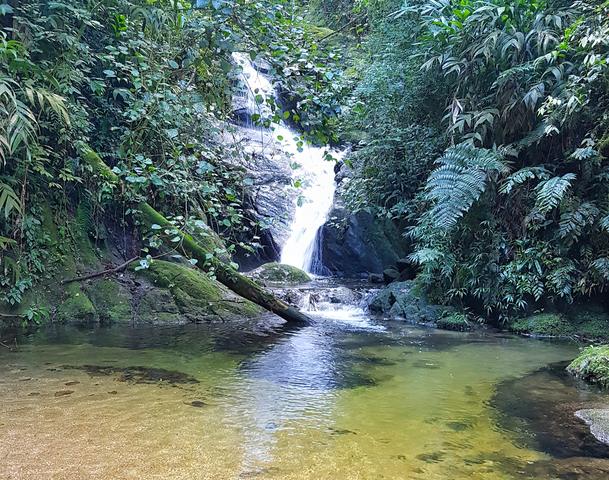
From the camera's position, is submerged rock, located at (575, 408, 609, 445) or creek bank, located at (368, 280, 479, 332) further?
creek bank, located at (368, 280, 479, 332)

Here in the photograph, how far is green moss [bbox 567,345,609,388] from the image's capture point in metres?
4.61

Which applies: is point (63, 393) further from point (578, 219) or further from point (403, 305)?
point (578, 219)

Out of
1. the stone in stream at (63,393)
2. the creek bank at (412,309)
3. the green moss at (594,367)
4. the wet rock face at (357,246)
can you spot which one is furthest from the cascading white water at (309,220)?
the stone in stream at (63,393)

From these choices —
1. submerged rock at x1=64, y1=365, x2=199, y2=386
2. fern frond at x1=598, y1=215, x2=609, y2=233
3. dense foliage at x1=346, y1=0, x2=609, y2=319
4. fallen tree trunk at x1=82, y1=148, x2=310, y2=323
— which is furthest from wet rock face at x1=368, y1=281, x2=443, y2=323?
submerged rock at x1=64, y1=365, x2=199, y2=386

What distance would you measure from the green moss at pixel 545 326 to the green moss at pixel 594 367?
2427 millimetres

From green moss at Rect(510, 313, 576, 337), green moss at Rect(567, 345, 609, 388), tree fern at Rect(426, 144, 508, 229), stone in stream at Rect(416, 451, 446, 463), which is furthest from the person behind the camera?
tree fern at Rect(426, 144, 508, 229)

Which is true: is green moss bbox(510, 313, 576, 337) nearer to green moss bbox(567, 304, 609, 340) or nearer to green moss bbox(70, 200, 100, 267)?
green moss bbox(567, 304, 609, 340)

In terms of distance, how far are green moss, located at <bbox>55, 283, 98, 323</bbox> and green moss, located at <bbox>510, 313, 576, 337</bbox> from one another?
6.41 m

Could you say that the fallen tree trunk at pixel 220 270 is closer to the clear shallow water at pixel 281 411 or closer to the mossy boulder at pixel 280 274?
the clear shallow water at pixel 281 411

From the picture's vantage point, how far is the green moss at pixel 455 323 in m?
7.91

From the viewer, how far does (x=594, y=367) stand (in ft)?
15.5

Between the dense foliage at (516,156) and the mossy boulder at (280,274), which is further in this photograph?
the mossy boulder at (280,274)

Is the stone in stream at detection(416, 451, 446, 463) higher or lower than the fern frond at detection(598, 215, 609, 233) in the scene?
lower

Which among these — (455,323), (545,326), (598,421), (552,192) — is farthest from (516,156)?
Answer: (598,421)
